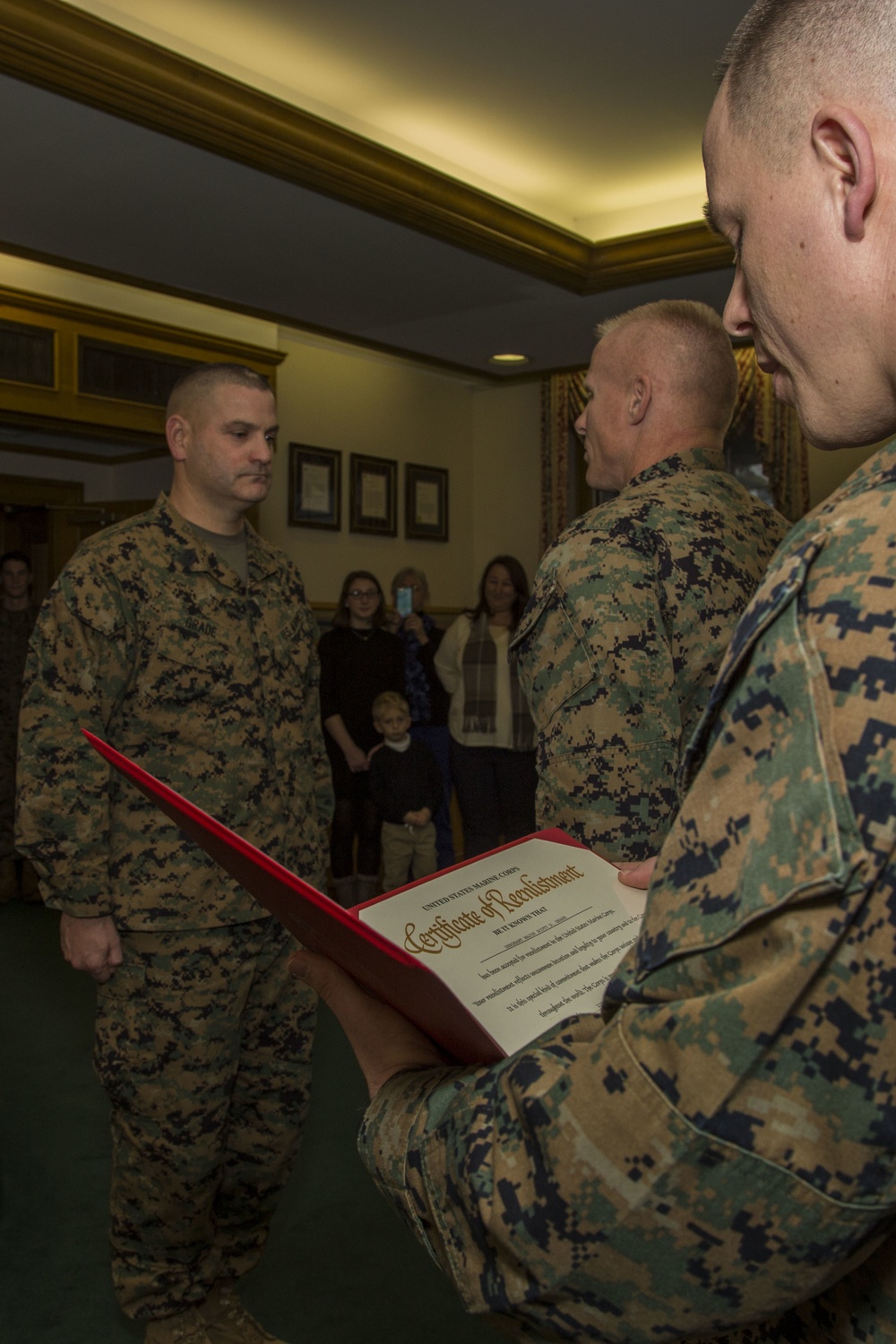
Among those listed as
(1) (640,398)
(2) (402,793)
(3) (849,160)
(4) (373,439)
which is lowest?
(2) (402,793)

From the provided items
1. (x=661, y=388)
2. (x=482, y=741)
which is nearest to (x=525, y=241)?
(x=482, y=741)

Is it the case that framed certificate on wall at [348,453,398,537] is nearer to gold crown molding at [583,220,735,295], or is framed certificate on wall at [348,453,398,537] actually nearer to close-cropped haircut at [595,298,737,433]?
gold crown molding at [583,220,735,295]

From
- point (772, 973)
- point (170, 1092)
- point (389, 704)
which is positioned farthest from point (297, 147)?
point (772, 973)

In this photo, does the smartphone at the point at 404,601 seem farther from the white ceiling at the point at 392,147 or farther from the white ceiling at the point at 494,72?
the white ceiling at the point at 494,72

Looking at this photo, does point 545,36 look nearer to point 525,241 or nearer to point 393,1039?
point 525,241

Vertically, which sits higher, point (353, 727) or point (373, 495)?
point (373, 495)

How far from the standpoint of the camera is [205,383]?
7.54 ft

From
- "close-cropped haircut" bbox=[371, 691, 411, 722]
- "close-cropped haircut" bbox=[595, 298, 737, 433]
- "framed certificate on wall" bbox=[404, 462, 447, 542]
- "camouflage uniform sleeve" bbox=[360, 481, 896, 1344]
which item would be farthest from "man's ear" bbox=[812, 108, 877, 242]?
"framed certificate on wall" bbox=[404, 462, 447, 542]

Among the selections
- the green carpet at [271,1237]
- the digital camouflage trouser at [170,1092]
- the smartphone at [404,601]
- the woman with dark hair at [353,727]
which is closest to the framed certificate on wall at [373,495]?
the smartphone at [404,601]

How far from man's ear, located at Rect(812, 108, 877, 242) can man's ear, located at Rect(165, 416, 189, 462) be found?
1879 mm

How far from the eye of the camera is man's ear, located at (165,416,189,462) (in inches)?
89.1

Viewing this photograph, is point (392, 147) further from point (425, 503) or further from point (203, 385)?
point (425, 503)

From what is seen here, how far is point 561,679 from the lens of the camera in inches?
58.2

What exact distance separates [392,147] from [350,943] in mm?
4670
